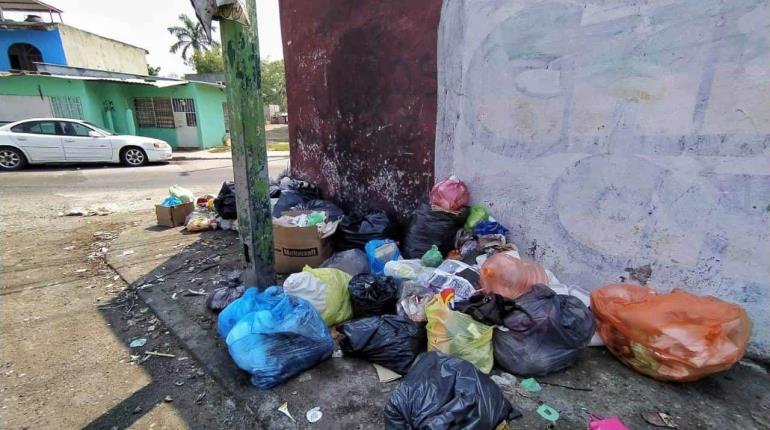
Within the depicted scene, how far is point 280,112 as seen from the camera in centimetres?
4128

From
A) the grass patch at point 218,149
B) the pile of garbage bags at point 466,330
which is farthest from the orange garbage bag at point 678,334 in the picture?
the grass patch at point 218,149

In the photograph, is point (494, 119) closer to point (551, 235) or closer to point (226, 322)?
point (551, 235)

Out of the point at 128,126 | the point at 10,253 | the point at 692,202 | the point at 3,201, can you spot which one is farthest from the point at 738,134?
the point at 128,126

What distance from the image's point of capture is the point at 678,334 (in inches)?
76.1

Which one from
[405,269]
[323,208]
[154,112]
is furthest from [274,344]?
[154,112]

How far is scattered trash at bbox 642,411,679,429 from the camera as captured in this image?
5.85 feet

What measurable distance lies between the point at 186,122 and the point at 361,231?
1464 cm

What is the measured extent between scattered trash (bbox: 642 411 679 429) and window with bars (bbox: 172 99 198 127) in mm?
16692

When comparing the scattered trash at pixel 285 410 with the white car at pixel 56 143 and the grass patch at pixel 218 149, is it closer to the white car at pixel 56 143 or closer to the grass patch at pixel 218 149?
the white car at pixel 56 143

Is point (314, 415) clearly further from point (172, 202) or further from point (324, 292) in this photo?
point (172, 202)

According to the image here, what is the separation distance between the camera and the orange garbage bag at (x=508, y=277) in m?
2.40

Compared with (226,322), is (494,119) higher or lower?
higher

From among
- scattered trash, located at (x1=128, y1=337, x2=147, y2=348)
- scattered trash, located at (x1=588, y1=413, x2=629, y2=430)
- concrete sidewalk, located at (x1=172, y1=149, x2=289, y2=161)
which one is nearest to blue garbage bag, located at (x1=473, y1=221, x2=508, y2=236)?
scattered trash, located at (x1=588, y1=413, x2=629, y2=430)

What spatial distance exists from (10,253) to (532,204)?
5.45 m
